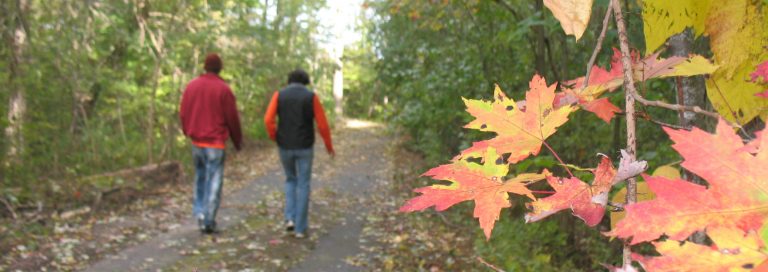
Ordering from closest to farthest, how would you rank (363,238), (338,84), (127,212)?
(363,238) → (127,212) → (338,84)

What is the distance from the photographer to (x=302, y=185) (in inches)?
219

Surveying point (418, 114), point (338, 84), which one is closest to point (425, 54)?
point (418, 114)

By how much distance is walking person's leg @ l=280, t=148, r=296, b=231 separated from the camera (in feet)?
18.2

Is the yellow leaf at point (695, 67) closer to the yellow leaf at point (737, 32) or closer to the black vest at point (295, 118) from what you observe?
the yellow leaf at point (737, 32)

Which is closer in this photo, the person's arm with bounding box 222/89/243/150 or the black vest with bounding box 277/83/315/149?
the person's arm with bounding box 222/89/243/150

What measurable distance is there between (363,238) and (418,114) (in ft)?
10.8

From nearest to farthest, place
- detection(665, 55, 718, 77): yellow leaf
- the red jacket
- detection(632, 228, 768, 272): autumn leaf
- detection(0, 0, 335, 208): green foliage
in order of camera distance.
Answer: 1. detection(632, 228, 768, 272): autumn leaf
2. detection(665, 55, 718, 77): yellow leaf
3. the red jacket
4. detection(0, 0, 335, 208): green foliage

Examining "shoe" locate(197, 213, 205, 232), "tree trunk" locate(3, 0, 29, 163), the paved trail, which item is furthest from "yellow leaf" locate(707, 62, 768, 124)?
"tree trunk" locate(3, 0, 29, 163)

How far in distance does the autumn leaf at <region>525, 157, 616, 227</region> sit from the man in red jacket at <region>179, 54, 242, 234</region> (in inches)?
194

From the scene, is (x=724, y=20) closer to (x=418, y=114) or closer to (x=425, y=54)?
(x=425, y=54)

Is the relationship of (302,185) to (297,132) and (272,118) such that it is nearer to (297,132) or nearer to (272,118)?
(297,132)

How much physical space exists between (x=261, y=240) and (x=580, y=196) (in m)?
5.06

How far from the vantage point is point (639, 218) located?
22.2 inches

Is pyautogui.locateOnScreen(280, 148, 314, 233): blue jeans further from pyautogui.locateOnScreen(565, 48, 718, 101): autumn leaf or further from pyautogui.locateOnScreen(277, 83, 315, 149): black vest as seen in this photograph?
pyautogui.locateOnScreen(565, 48, 718, 101): autumn leaf
